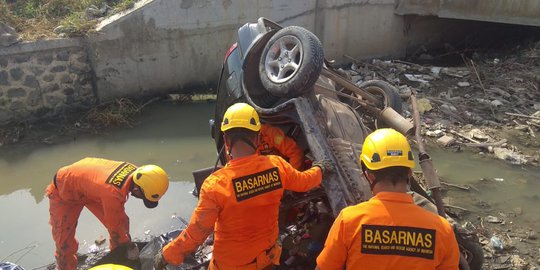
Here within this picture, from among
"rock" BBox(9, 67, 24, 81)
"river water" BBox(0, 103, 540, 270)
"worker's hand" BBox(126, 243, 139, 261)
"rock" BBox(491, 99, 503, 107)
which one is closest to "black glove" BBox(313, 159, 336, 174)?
"worker's hand" BBox(126, 243, 139, 261)

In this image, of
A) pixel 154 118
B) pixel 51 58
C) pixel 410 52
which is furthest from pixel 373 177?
pixel 410 52

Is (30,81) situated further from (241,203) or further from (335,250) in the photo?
(335,250)

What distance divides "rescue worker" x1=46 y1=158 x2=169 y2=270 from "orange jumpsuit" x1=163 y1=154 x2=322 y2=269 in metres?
0.99

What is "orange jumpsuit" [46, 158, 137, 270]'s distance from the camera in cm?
404

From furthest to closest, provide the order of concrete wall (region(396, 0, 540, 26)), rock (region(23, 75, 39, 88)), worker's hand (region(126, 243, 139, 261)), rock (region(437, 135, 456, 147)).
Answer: concrete wall (region(396, 0, 540, 26)) < rock (region(23, 75, 39, 88)) < rock (region(437, 135, 456, 147)) < worker's hand (region(126, 243, 139, 261))

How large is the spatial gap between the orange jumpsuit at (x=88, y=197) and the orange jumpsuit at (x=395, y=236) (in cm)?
239

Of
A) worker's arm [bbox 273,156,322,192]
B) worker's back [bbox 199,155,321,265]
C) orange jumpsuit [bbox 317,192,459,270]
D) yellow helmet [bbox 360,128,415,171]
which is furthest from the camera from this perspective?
worker's arm [bbox 273,156,322,192]

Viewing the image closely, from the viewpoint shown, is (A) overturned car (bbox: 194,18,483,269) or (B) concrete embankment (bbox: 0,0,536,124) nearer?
(A) overturned car (bbox: 194,18,483,269)

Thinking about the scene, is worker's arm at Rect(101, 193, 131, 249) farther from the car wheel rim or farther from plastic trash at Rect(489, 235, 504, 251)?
plastic trash at Rect(489, 235, 504, 251)

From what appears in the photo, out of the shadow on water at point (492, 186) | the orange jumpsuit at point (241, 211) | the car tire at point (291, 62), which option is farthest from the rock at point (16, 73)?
the shadow on water at point (492, 186)

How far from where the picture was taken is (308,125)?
396 cm

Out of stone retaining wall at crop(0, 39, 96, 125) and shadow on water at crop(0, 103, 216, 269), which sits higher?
stone retaining wall at crop(0, 39, 96, 125)

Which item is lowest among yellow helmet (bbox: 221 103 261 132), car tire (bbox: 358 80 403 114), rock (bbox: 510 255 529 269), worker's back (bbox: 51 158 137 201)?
rock (bbox: 510 255 529 269)

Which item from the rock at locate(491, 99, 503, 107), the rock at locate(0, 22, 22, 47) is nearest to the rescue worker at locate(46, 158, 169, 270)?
the rock at locate(0, 22, 22, 47)
